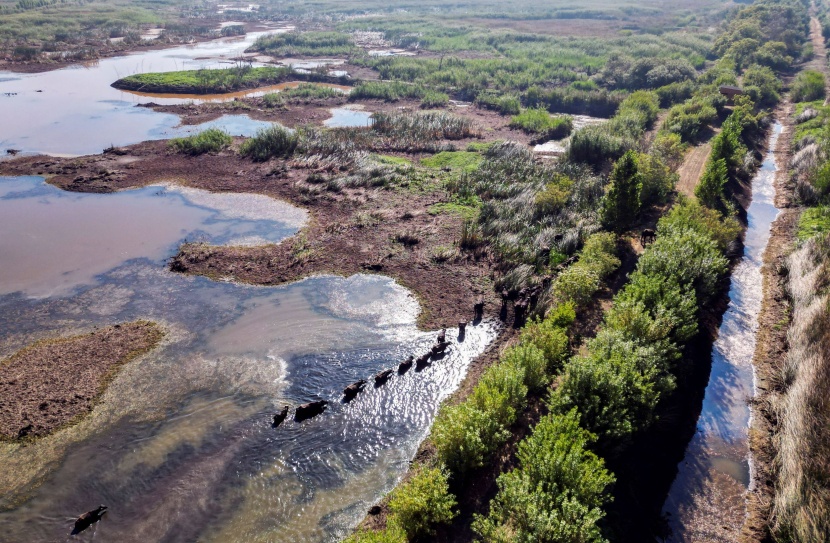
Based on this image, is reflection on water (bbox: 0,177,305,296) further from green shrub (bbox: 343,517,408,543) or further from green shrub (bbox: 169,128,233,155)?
green shrub (bbox: 343,517,408,543)

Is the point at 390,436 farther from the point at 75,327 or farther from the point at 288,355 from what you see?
the point at 75,327

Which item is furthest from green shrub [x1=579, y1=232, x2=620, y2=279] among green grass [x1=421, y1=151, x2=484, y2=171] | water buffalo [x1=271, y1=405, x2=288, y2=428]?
green grass [x1=421, y1=151, x2=484, y2=171]

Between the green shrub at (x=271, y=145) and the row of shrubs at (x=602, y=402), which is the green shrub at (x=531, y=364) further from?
the green shrub at (x=271, y=145)

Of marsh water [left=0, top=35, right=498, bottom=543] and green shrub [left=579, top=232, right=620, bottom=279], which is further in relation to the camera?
green shrub [left=579, top=232, right=620, bottom=279]

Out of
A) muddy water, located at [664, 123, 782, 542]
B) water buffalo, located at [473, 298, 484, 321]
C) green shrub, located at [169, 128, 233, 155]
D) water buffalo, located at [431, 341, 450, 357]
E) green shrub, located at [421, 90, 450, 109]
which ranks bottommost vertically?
muddy water, located at [664, 123, 782, 542]

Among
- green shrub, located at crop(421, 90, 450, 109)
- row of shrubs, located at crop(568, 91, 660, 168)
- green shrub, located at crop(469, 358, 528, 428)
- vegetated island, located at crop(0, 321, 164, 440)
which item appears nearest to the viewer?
green shrub, located at crop(469, 358, 528, 428)
